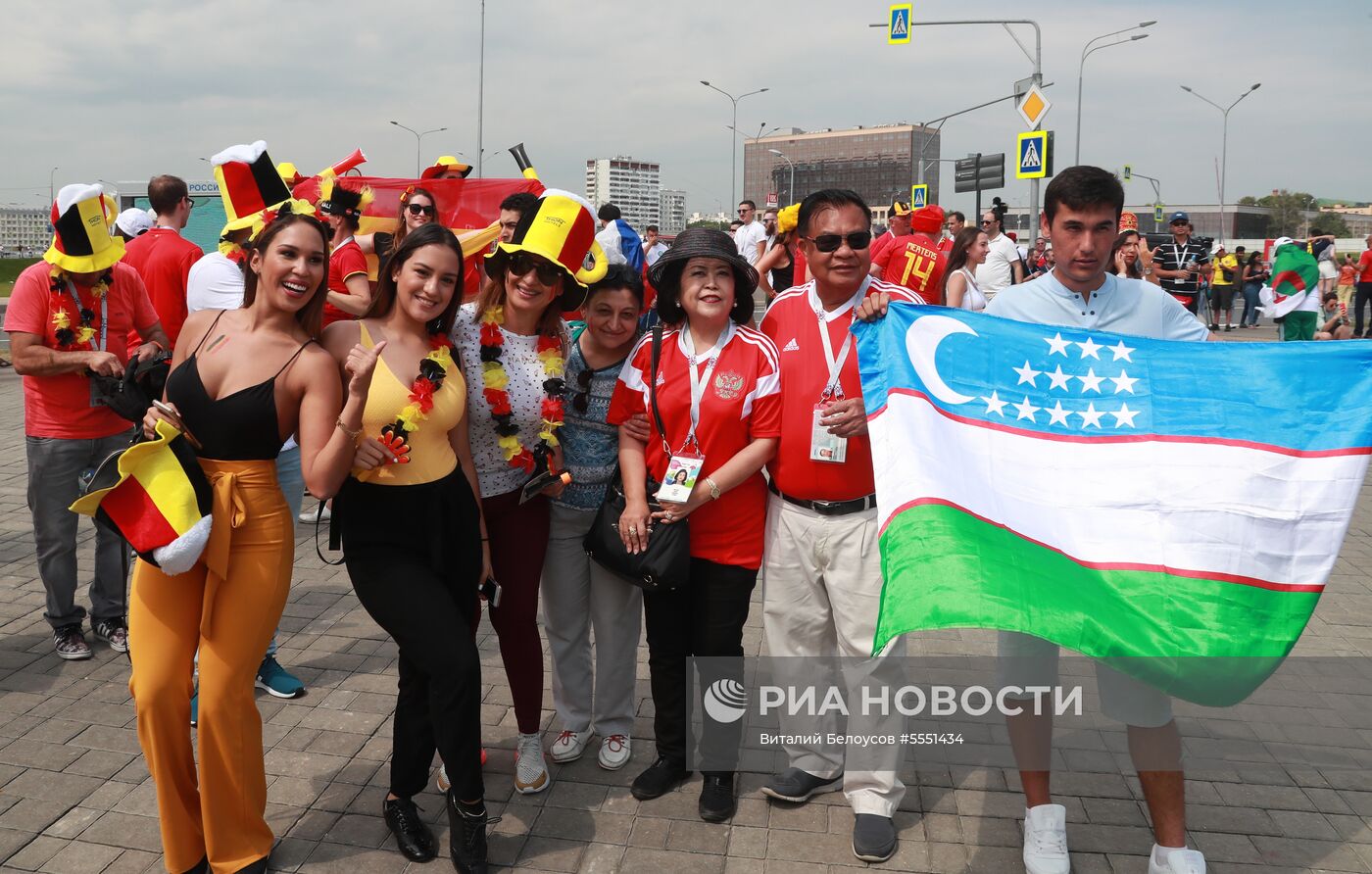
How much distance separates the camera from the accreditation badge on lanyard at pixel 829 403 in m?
3.62

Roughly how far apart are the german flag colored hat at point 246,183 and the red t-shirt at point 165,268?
2100 millimetres

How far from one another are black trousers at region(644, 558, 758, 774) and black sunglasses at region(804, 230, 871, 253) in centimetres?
121

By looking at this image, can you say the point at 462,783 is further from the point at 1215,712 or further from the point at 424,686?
the point at 1215,712

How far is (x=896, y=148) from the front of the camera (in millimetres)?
122562

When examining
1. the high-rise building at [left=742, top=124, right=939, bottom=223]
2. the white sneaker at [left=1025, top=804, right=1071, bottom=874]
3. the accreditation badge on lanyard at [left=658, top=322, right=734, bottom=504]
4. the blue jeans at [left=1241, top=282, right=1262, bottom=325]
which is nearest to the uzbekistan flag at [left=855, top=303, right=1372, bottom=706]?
the accreditation badge on lanyard at [left=658, top=322, right=734, bottom=504]

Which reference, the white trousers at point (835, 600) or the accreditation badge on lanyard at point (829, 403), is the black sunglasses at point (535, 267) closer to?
the accreditation badge on lanyard at point (829, 403)

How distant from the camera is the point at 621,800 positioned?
3949 millimetres

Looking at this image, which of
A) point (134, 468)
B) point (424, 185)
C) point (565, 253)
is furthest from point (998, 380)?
point (424, 185)

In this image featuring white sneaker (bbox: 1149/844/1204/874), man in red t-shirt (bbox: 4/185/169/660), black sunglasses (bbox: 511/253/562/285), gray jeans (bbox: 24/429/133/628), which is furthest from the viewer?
gray jeans (bbox: 24/429/133/628)

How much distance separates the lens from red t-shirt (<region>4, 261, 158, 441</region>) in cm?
493

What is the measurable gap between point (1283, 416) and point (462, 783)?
2.85 m

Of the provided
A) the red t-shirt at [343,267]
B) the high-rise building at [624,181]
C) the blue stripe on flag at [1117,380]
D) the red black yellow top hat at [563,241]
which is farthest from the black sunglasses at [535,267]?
the high-rise building at [624,181]

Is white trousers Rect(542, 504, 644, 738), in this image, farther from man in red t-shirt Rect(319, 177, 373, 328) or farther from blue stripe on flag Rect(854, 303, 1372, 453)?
man in red t-shirt Rect(319, 177, 373, 328)

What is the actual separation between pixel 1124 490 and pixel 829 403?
1.00m
